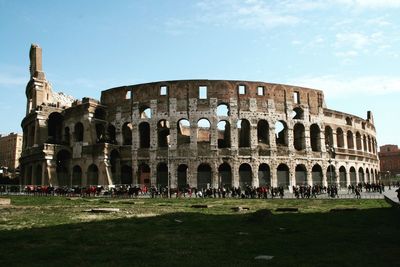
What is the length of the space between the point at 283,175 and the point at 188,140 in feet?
34.4

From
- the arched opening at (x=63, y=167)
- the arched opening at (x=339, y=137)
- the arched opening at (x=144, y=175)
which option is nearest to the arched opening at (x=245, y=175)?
the arched opening at (x=144, y=175)

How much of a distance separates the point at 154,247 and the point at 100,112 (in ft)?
119

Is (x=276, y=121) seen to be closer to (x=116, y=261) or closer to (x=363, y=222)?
(x=363, y=222)

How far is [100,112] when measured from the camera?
43.3 meters

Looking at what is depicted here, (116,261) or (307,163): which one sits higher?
(307,163)

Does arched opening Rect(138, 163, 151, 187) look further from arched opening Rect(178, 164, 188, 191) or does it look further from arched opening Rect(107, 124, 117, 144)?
arched opening Rect(107, 124, 117, 144)

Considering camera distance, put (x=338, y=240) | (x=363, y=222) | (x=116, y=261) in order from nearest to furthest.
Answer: (x=116, y=261) < (x=338, y=240) < (x=363, y=222)

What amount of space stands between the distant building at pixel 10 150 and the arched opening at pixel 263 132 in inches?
3277

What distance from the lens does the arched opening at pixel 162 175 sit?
130ft

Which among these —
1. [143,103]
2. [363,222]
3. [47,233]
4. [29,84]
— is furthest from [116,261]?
[29,84]

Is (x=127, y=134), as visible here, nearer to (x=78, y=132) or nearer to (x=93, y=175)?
(x=78, y=132)

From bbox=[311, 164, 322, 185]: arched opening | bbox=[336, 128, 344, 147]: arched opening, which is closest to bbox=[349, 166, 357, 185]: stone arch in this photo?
bbox=[336, 128, 344, 147]: arched opening

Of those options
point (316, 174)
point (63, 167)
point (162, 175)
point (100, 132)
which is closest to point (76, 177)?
point (63, 167)

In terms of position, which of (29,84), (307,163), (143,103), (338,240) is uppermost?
(29,84)
